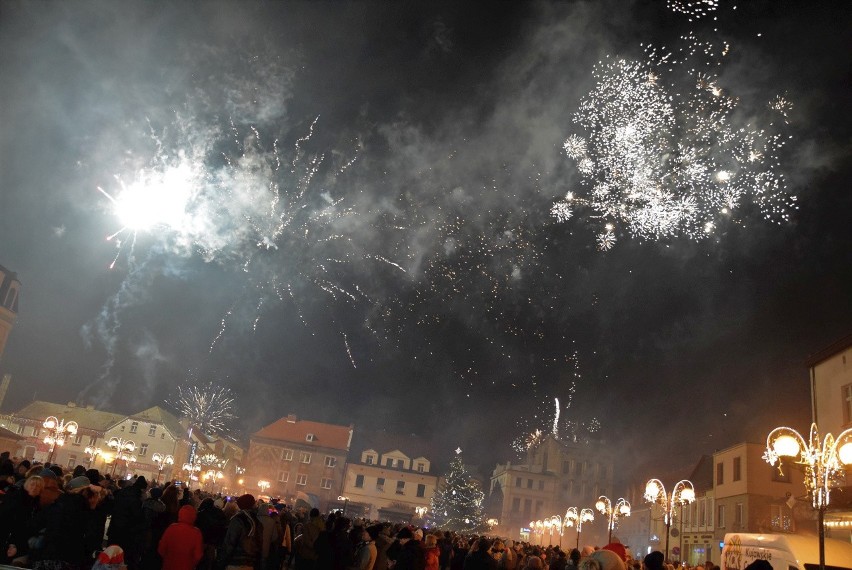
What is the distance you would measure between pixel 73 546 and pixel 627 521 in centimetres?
6688

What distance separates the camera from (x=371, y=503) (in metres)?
76.1

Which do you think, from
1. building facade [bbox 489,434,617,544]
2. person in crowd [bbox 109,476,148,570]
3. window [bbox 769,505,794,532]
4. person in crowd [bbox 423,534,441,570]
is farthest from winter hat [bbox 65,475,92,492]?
building facade [bbox 489,434,617,544]

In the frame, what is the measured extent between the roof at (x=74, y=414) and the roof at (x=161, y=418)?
237cm

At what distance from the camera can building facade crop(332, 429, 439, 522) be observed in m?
75.7

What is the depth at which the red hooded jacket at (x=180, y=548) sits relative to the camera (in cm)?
758

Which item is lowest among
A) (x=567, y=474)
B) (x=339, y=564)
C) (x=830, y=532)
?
(x=339, y=564)

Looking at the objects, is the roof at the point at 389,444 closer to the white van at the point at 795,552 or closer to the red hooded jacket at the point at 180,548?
the white van at the point at 795,552

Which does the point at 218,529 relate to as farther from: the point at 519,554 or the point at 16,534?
the point at 519,554

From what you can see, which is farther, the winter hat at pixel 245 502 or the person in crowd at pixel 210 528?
the person in crowd at pixel 210 528

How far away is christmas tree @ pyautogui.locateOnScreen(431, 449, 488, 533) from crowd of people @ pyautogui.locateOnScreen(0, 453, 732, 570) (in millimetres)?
52454

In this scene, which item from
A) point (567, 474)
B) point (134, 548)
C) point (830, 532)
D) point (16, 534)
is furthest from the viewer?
point (567, 474)

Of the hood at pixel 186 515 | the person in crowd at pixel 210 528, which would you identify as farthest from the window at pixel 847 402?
the hood at pixel 186 515

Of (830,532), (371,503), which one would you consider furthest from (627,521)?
(830,532)

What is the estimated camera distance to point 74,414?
246ft
